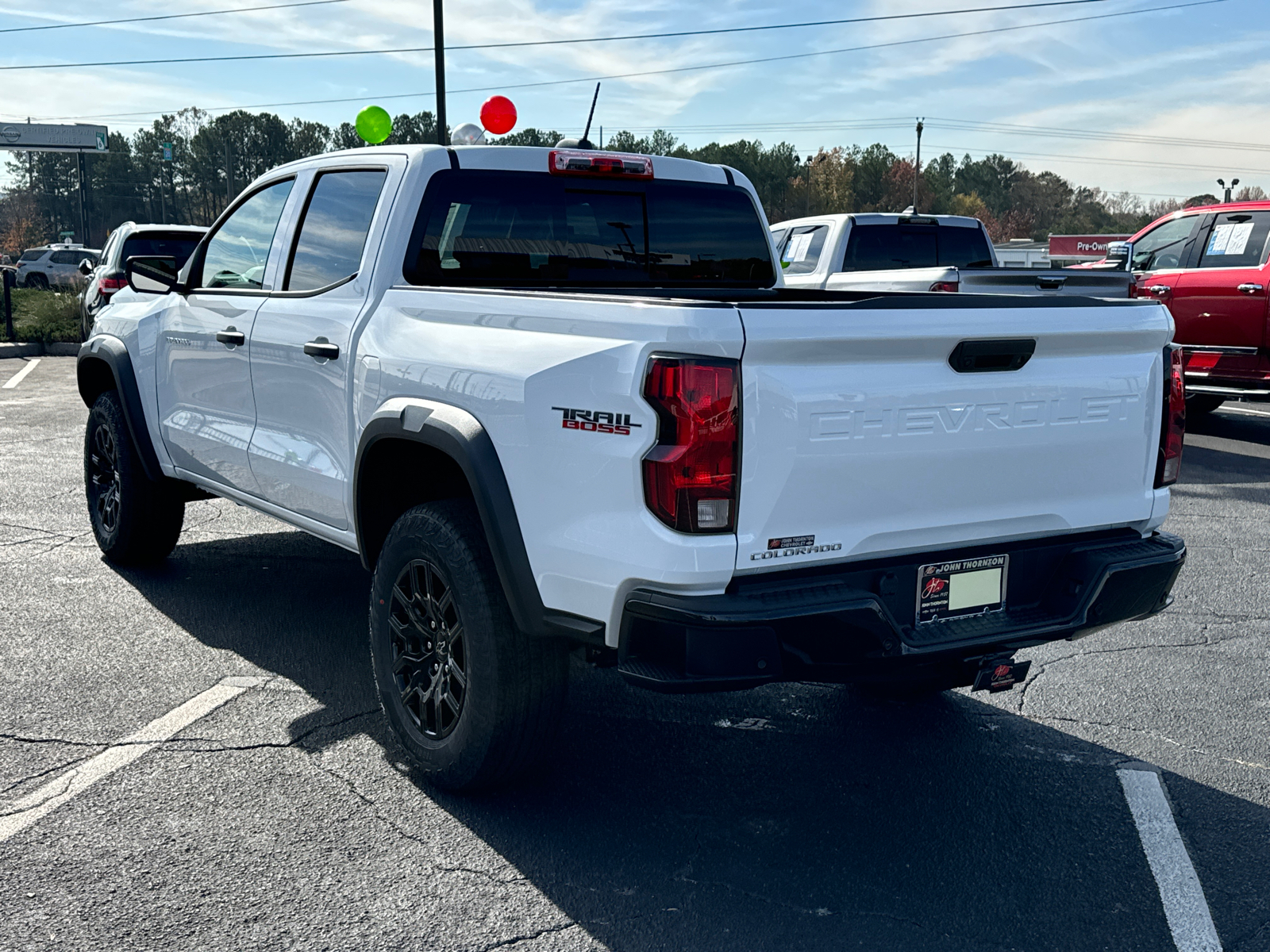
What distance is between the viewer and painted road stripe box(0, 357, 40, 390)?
49.5ft

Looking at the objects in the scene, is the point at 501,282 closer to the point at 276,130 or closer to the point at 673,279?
the point at 673,279

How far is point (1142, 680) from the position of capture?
16.2 ft

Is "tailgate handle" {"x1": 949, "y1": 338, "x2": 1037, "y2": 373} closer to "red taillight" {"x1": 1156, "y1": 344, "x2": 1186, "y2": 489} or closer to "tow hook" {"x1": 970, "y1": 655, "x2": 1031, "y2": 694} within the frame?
"red taillight" {"x1": 1156, "y1": 344, "x2": 1186, "y2": 489}

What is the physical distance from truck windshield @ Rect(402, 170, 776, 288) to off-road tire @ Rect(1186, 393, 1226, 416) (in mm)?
9551

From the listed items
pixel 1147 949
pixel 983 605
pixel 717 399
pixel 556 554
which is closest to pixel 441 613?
pixel 556 554

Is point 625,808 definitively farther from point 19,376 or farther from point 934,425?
point 19,376

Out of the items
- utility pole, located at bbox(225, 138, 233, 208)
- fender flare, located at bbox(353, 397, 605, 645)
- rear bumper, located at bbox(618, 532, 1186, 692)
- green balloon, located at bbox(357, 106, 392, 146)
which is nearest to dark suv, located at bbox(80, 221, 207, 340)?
green balloon, located at bbox(357, 106, 392, 146)

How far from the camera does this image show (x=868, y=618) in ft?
10.1

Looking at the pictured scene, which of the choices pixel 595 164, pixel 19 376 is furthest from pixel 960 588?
pixel 19 376

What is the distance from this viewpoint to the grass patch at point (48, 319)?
20.4m

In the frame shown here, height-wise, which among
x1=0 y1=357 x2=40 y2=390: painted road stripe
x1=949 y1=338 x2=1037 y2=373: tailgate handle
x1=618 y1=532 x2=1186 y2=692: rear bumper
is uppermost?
x1=949 y1=338 x2=1037 y2=373: tailgate handle

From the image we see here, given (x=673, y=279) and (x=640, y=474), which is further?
(x=673, y=279)

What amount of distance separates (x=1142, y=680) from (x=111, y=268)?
12.9 meters

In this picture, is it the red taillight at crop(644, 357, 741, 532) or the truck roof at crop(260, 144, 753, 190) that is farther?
the truck roof at crop(260, 144, 753, 190)
